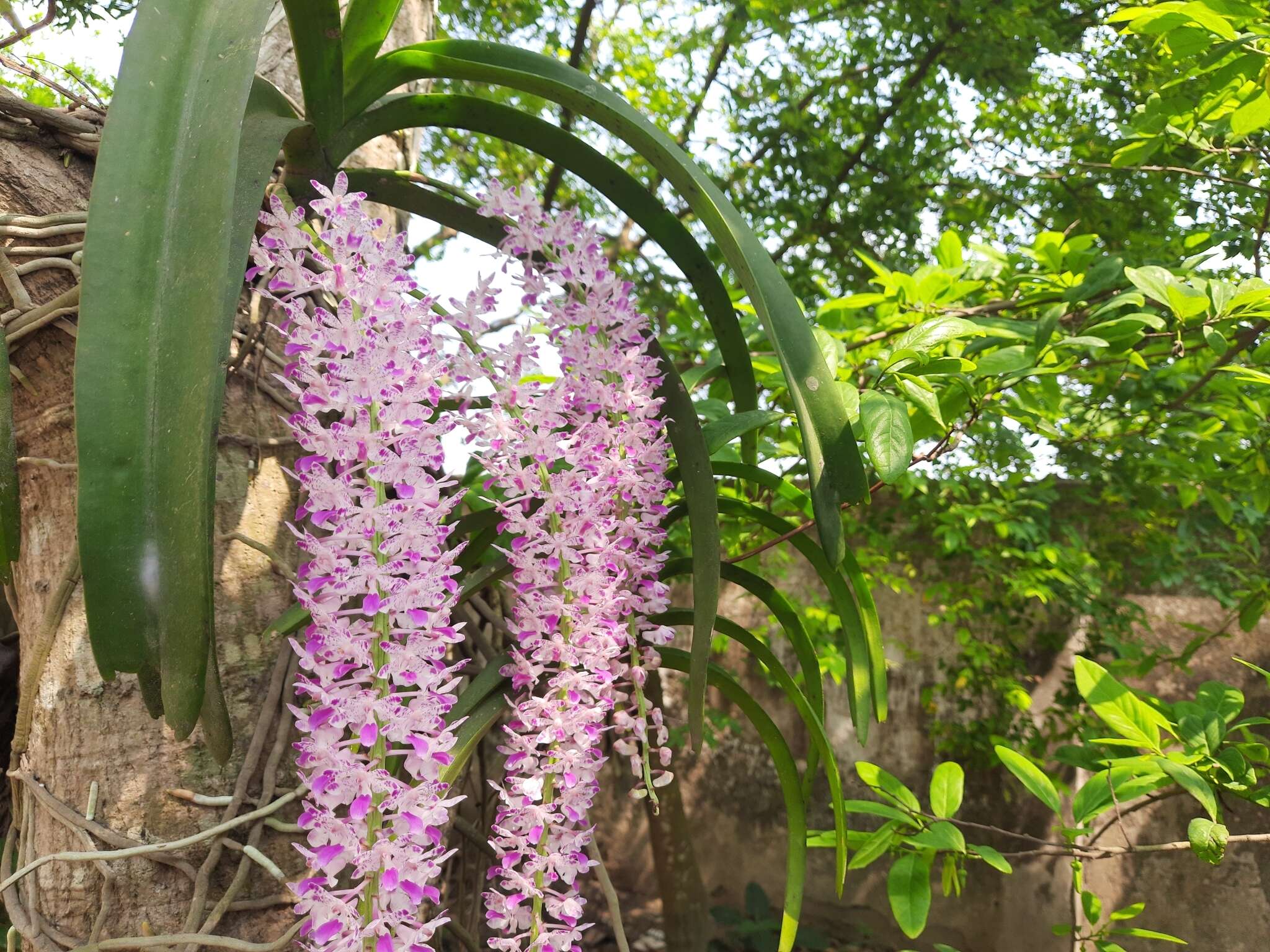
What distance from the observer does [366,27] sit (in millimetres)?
632

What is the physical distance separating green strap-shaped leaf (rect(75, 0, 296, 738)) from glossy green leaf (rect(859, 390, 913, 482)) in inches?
18.5

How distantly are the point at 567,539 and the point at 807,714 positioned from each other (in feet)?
0.94

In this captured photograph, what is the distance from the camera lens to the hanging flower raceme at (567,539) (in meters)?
0.58

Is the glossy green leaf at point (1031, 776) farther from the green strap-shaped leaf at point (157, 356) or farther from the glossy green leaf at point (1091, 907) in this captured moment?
the green strap-shaped leaf at point (157, 356)

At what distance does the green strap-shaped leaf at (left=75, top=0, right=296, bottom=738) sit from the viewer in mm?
364

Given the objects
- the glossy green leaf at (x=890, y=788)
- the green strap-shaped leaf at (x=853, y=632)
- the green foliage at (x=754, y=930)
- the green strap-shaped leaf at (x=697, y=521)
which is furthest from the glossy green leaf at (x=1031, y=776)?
the green foliage at (x=754, y=930)

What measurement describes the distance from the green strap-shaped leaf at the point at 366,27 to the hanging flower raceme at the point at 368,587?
0.19 meters

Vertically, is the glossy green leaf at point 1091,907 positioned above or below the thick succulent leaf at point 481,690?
below

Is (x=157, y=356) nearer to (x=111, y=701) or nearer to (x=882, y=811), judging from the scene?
(x=111, y=701)

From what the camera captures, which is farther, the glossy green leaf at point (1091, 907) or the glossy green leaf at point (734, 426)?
the glossy green leaf at point (1091, 907)

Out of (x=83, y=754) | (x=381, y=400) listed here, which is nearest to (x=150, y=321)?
(x=381, y=400)

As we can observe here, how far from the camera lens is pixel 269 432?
79 centimetres

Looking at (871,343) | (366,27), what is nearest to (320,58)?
(366,27)

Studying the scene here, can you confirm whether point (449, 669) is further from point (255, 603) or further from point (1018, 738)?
point (1018, 738)
